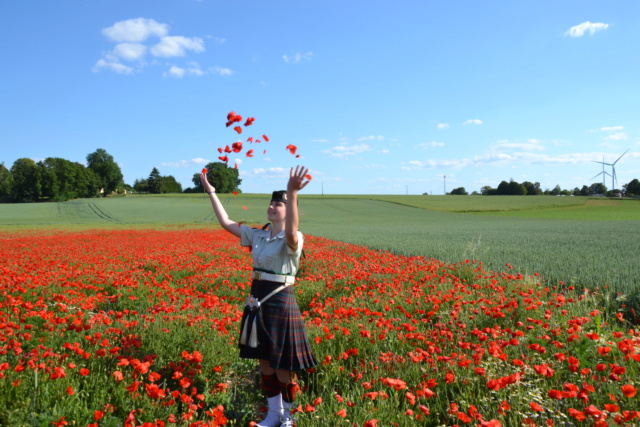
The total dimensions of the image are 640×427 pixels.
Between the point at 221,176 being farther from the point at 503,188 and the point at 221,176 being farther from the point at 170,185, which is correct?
the point at 503,188

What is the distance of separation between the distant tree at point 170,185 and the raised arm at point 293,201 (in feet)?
451

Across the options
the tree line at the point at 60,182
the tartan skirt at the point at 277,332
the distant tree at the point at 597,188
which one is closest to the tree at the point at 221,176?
the tartan skirt at the point at 277,332

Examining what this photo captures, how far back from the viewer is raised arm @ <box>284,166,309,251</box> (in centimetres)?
334

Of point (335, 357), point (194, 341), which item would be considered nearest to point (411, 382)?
point (335, 357)

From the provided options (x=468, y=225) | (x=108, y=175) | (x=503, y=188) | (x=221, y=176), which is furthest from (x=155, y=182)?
(x=503, y=188)

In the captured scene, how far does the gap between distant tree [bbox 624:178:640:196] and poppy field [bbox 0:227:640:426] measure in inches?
5367

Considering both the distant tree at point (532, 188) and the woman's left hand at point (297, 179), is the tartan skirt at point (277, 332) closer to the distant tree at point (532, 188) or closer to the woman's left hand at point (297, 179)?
the woman's left hand at point (297, 179)

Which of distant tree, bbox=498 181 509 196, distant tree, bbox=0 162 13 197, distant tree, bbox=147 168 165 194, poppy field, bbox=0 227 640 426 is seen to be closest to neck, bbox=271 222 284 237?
poppy field, bbox=0 227 640 426

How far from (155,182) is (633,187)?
145 meters

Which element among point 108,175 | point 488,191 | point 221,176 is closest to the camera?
point 221,176

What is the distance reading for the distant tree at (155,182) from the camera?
5084 inches

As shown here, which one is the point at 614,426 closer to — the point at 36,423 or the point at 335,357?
the point at 335,357

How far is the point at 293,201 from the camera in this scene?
11.3 feet

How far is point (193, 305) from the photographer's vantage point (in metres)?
6.39
